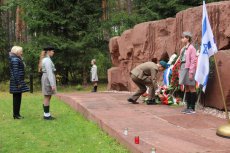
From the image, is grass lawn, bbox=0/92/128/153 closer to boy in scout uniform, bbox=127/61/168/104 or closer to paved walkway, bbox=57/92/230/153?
paved walkway, bbox=57/92/230/153

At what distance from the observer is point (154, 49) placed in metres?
13.6

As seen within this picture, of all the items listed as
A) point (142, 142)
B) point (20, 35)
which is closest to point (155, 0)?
point (20, 35)

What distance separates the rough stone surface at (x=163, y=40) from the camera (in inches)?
360

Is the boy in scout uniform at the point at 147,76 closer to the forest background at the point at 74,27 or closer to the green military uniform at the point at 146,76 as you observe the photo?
Result: the green military uniform at the point at 146,76

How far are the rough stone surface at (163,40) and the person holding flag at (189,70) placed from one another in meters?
0.64

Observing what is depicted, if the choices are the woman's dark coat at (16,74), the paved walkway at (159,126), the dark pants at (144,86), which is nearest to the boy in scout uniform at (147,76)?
the dark pants at (144,86)

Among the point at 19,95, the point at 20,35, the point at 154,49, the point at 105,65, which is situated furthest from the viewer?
the point at 20,35

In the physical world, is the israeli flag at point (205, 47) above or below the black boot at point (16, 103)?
above

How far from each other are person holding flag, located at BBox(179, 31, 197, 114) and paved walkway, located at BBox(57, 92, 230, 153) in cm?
30

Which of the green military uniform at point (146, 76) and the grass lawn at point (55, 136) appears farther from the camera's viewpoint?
the green military uniform at point (146, 76)

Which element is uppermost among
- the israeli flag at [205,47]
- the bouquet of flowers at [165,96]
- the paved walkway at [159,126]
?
the israeli flag at [205,47]

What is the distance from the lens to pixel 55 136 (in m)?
7.15

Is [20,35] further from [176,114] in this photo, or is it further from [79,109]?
[176,114]

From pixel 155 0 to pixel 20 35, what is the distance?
394 inches
